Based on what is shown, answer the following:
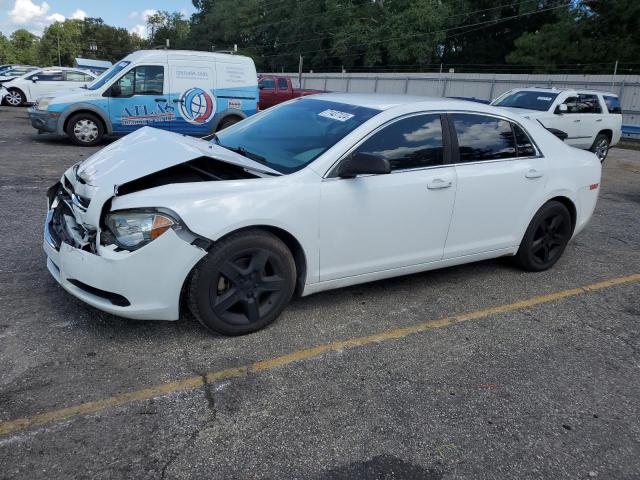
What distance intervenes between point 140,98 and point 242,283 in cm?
875

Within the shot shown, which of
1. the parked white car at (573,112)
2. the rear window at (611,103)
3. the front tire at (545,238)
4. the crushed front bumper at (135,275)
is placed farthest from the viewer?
the rear window at (611,103)

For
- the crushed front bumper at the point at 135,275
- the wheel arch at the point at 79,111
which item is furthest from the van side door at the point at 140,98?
the crushed front bumper at the point at 135,275

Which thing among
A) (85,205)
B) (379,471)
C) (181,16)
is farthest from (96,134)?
(181,16)

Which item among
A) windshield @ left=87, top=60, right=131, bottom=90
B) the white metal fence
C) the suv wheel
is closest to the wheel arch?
windshield @ left=87, top=60, right=131, bottom=90

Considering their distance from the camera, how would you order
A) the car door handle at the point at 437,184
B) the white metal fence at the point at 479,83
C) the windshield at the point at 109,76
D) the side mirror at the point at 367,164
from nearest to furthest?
the side mirror at the point at 367,164, the car door handle at the point at 437,184, the windshield at the point at 109,76, the white metal fence at the point at 479,83

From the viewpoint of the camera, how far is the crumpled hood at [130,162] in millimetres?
3236

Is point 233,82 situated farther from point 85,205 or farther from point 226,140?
point 85,205

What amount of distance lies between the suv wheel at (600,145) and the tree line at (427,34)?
14.3 m

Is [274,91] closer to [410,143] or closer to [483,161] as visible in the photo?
[483,161]

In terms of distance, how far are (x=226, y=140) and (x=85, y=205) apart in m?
1.43

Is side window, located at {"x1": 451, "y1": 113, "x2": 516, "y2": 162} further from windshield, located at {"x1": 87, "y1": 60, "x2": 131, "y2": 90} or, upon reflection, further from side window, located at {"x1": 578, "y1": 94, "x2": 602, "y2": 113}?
side window, located at {"x1": 578, "y1": 94, "x2": 602, "y2": 113}

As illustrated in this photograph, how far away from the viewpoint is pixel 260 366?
319 centimetres

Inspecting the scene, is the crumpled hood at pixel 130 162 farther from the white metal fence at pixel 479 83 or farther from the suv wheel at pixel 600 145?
the white metal fence at pixel 479 83

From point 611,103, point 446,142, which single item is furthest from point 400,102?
point 611,103
